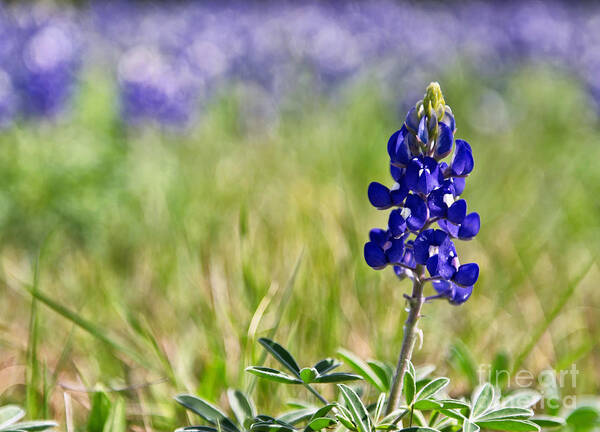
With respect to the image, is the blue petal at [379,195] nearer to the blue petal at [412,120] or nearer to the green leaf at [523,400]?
the blue petal at [412,120]

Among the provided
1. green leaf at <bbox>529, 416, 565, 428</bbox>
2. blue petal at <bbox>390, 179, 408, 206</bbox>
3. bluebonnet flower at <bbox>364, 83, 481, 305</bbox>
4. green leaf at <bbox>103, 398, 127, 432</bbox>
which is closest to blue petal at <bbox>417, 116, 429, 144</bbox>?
bluebonnet flower at <bbox>364, 83, 481, 305</bbox>

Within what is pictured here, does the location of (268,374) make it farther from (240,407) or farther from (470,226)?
(470,226)

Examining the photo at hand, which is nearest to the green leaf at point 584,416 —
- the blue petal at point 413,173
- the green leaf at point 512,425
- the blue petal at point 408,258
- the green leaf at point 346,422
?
the green leaf at point 512,425

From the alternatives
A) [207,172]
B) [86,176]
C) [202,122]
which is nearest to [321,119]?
[202,122]

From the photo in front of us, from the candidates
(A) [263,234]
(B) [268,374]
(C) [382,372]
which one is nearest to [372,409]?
(C) [382,372]

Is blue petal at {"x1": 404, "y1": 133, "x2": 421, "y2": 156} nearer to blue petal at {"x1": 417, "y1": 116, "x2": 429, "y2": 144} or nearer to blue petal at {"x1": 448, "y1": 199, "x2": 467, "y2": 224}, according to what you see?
blue petal at {"x1": 417, "y1": 116, "x2": 429, "y2": 144}
